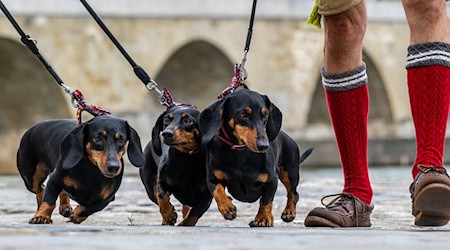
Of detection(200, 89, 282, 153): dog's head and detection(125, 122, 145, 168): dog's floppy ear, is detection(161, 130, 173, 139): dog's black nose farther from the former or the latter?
detection(125, 122, 145, 168): dog's floppy ear

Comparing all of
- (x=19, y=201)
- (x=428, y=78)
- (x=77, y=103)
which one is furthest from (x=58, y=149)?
(x=19, y=201)

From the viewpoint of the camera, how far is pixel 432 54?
174 inches

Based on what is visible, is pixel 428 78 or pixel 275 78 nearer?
pixel 428 78

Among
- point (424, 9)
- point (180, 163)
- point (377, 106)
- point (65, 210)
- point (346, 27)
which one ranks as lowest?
point (377, 106)

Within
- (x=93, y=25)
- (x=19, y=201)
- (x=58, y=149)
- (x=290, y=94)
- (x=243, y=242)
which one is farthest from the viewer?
(x=290, y=94)

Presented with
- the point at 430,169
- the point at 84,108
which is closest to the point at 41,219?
the point at 84,108

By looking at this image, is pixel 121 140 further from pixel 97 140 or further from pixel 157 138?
pixel 157 138

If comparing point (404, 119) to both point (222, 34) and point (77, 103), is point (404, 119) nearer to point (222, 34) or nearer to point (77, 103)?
point (222, 34)

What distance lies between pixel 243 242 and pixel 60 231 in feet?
1.82

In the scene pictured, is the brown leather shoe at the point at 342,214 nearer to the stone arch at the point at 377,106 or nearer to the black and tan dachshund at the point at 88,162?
the black and tan dachshund at the point at 88,162

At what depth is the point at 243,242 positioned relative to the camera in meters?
3.01

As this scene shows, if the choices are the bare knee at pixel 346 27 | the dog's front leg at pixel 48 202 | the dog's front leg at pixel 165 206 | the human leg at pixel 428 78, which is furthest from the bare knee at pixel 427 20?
the dog's front leg at pixel 48 202

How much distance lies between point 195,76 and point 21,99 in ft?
13.7

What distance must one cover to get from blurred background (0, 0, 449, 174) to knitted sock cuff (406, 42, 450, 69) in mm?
17375
